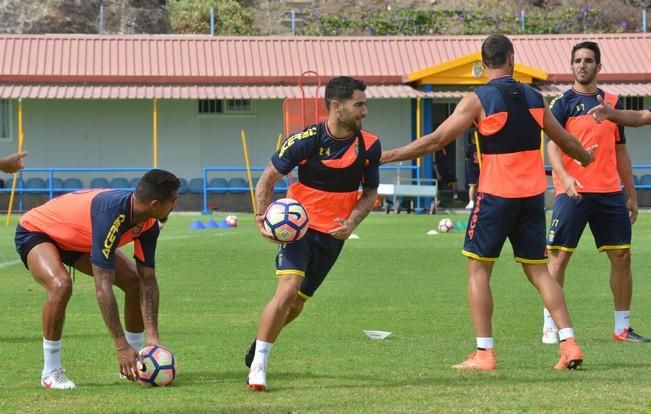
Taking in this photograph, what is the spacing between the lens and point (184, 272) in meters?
17.6

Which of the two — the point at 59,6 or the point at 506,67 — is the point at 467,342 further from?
the point at 59,6

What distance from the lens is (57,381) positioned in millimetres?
8484

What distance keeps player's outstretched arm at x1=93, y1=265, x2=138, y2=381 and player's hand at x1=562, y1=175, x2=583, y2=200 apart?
3.74m

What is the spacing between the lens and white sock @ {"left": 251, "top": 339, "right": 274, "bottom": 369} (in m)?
8.26

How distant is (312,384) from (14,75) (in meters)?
29.3

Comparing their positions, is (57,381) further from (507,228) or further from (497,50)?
(497,50)

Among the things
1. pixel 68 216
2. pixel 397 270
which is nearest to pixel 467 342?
pixel 68 216

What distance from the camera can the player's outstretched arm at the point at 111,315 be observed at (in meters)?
8.25

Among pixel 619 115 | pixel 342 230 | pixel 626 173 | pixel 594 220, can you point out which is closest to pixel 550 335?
pixel 594 220

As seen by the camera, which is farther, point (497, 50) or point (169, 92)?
point (169, 92)

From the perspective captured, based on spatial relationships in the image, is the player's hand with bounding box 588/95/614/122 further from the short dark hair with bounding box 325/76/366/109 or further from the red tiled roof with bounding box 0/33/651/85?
the red tiled roof with bounding box 0/33/651/85

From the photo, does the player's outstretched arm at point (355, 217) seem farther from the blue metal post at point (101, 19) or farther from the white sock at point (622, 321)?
the blue metal post at point (101, 19)

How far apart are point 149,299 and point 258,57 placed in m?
29.7

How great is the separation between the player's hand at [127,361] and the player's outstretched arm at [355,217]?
1.59m
